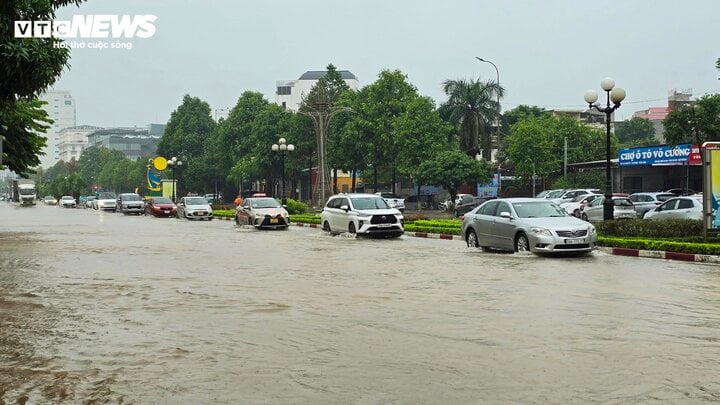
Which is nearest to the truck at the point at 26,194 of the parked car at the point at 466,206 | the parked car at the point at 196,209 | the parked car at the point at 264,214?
the parked car at the point at 196,209

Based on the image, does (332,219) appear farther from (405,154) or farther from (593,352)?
(405,154)

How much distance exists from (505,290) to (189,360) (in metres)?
6.43

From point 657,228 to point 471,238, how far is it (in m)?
5.18

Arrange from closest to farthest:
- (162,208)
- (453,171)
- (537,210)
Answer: (537,210)
(453,171)
(162,208)

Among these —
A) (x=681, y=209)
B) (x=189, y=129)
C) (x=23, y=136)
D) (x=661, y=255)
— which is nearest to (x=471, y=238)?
(x=661, y=255)

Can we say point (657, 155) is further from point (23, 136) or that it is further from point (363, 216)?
point (23, 136)

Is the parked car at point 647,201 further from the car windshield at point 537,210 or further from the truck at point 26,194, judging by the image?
the truck at point 26,194

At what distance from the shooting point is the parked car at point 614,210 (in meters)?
33.3

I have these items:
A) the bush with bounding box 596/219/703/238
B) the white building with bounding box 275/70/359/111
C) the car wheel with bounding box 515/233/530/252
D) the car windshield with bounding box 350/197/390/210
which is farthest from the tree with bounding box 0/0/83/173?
the white building with bounding box 275/70/359/111

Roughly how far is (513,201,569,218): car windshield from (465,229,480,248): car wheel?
201 centimetres

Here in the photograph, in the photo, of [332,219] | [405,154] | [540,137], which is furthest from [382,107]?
[332,219]

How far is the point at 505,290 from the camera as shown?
483 inches

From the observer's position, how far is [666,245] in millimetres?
18672

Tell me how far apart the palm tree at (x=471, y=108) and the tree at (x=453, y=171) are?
787 cm
